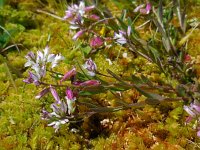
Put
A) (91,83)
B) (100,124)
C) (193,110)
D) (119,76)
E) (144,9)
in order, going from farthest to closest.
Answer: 1. (144,9)
2. (119,76)
3. (100,124)
4. (91,83)
5. (193,110)

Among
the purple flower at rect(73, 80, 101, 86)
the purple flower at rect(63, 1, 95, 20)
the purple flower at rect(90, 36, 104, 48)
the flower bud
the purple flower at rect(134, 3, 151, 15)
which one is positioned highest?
the purple flower at rect(63, 1, 95, 20)

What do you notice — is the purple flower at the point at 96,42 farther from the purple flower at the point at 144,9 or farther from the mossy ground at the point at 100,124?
the purple flower at the point at 144,9

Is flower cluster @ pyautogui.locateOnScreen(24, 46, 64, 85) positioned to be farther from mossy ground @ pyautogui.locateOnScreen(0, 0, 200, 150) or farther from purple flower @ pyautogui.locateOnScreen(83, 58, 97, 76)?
mossy ground @ pyautogui.locateOnScreen(0, 0, 200, 150)

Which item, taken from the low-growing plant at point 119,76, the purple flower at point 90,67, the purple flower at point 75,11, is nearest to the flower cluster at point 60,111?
the low-growing plant at point 119,76


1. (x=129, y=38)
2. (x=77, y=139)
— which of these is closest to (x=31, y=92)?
(x=77, y=139)

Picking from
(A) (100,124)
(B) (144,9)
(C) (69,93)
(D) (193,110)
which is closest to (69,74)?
(C) (69,93)

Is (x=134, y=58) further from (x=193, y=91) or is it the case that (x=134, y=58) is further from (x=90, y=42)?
(x=193, y=91)

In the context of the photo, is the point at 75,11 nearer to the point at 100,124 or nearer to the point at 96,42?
the point at 96,42

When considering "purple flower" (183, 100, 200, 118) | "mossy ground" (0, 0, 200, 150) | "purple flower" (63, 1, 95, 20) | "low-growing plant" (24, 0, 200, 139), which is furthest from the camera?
"purple flower" (63, 1, 95, 20)

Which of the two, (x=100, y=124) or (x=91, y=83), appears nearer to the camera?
(x=91, y=83)

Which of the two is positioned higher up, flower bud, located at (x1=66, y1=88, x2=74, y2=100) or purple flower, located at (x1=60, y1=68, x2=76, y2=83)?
purple flower, located at (x1=60, y1=68, x2=76, y2=83)

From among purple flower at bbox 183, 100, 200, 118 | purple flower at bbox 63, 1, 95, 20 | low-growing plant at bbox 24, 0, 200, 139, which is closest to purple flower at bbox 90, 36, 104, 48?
low-growing plant at bbox 24, 0, 200, 139
